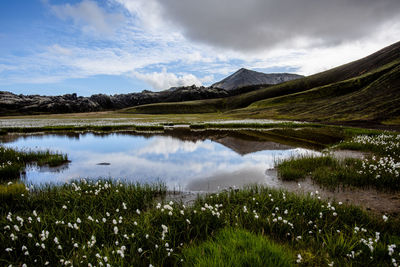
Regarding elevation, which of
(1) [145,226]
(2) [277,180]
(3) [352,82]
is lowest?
(2) [277,180]

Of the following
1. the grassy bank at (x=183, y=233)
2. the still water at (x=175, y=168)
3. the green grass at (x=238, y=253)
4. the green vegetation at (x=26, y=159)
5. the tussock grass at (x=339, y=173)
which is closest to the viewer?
the green grass at (x=238, y=253)

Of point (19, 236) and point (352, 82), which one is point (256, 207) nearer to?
point (19, 236)

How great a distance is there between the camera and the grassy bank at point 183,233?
4.32 m

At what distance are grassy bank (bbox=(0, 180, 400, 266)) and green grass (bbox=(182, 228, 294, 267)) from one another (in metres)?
0.02

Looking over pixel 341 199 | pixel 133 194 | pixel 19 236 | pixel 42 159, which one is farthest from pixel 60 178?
pixel 341 199

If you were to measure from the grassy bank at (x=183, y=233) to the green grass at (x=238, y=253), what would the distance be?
0.07ft

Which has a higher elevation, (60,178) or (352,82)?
(352,82)

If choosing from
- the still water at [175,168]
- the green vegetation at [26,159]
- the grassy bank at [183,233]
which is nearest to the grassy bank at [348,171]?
the still water at [175,168]

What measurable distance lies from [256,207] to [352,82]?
157 m

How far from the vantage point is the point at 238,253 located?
409cm

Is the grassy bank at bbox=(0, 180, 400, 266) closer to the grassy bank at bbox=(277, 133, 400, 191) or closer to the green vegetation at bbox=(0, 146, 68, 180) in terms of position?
the grassy bank at bbox=(277, 133, 400, 191)

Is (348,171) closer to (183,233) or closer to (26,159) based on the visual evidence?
(183,233)

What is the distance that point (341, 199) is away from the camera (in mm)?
8312

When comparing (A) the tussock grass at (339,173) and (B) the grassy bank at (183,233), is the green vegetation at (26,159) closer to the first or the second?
(B) the grassy bank at (183,233)
